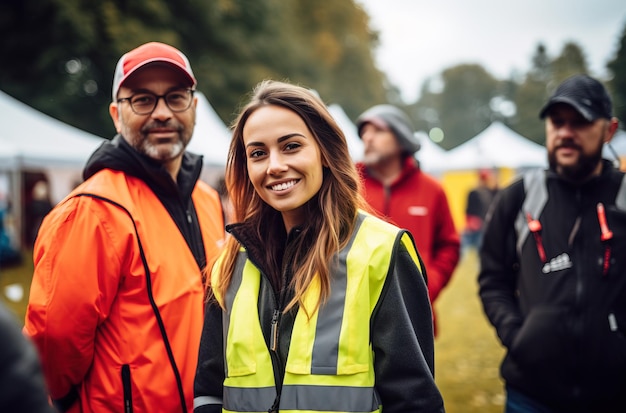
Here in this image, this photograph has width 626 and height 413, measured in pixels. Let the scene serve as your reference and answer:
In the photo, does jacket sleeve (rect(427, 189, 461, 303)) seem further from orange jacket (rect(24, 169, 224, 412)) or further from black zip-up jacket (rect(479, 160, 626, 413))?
orange jacket (rect(24, 169, 224, 412))

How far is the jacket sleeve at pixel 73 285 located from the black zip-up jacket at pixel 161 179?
26cm

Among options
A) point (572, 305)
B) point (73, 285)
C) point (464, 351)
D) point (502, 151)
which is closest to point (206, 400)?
point (73, 285)

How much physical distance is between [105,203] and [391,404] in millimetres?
1234

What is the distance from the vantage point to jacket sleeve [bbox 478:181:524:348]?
272cm

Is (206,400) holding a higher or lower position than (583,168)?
lower

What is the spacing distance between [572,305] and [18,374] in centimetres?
231

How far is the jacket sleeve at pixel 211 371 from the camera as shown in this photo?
1.71m

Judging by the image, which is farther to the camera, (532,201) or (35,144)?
(35,144)

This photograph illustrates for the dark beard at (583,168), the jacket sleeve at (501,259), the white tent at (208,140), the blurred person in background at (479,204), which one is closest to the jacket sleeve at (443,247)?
→ the jacket sleeve at (501,259)

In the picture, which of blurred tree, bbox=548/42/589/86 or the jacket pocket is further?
blurred tree, bbox=548/42/589/86

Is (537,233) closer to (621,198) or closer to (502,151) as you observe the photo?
(621,198)

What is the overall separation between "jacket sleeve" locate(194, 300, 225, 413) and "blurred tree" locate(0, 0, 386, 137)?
46.5 feet

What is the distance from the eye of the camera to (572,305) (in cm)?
241

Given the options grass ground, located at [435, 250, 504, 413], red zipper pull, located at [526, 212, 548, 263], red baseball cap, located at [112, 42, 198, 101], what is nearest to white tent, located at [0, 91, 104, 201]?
grass ground, located at [435, 250, 504, 413]
